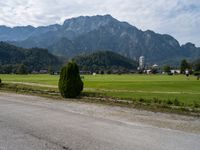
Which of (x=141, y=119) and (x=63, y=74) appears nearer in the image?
(x=141, y=119)

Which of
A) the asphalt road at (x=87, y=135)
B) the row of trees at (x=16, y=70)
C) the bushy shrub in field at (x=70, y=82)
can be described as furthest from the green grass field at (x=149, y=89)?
the row of trees at (x=16, y=70)

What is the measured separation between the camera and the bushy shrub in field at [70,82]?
28578mm

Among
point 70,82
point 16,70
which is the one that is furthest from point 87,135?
point 16,70

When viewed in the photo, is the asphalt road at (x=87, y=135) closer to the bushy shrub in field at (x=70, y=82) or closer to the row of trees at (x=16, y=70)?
the bushy shrub in field at (x=70, y=82)

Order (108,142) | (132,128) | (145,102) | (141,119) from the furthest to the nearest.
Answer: (145,102) < (141,119) < (132,128) < (108,142)

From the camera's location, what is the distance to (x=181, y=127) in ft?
44.7

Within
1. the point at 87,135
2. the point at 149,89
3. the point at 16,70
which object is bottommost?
the point at 87,135

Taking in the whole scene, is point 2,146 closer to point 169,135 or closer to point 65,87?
point 169,135

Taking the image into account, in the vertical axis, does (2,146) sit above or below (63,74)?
below

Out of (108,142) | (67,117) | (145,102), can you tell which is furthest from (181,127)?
(145,102)

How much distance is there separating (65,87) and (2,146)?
18.7 metres

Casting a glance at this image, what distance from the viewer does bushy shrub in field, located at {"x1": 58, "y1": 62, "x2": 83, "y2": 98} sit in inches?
1125

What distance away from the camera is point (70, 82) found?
28.7 metres

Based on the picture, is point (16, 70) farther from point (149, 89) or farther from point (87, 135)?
point (87, 135)
